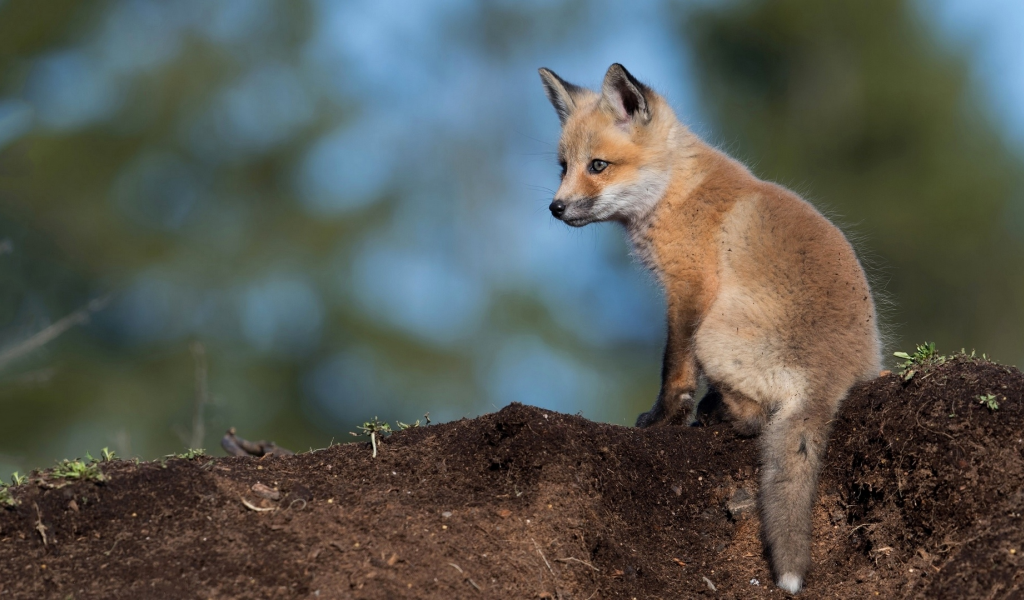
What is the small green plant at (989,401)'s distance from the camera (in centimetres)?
438

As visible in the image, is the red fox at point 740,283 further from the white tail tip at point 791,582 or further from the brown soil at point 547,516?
the brown soil at point 547,516

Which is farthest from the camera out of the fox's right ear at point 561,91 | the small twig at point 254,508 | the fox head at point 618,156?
the fox's right ear at point 561,91

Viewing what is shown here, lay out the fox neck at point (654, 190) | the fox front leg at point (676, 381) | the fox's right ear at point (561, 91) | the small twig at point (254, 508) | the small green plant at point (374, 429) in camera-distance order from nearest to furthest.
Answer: the small twig at point (254, 508) < the small green plant at point (374, 429) < the fox front leg at point (676, 381) < the fox neck at point (654, 190) < the fox's right ear at point (561, 91)

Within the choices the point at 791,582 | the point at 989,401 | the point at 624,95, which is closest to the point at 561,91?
the point at 624,95

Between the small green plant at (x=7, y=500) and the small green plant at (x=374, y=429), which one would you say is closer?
the small green plant at (x=7, y=500)

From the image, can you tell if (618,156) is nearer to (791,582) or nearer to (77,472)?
(791,582)

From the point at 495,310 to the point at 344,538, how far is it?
61.8ft

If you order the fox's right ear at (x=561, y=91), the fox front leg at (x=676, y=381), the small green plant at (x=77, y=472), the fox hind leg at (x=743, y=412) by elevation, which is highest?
the fox's right ear at (x=561, y=91)

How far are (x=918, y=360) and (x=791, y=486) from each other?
1134mm

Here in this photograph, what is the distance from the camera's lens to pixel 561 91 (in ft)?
25.3

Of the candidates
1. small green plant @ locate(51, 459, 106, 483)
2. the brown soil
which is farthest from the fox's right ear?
small green plant @ locate(51, 459, 106, 483)

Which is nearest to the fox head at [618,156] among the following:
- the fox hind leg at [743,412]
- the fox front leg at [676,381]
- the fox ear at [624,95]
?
the fox ear at [624,95]

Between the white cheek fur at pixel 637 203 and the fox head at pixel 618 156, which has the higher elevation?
the fox head at pixel 618 156

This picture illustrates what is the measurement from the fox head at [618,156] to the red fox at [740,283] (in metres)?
0.01
